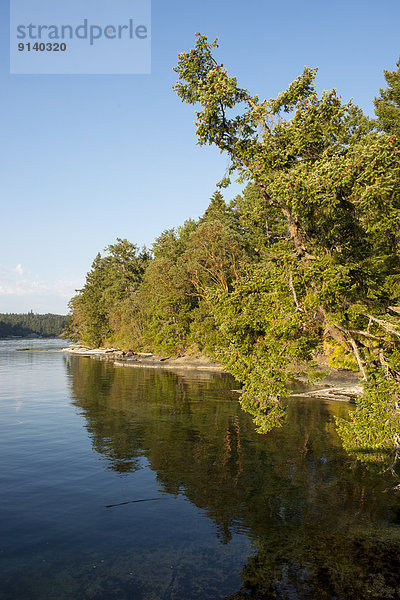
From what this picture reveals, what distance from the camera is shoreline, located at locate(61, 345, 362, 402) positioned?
36.4 meters

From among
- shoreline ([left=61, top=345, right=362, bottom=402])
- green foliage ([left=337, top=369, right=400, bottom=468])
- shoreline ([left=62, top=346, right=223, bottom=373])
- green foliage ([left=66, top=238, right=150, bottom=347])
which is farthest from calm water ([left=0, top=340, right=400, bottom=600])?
green foliage ([left=66, top=238, right=150, bottom=347])

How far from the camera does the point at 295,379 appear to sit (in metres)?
47.6

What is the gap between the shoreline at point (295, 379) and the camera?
36438 mm

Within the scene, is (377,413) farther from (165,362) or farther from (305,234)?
(165,362)

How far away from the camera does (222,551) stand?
1203 centimetres

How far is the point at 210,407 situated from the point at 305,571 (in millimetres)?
22688

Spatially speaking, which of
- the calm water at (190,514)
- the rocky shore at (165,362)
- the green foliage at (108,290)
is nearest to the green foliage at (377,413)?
the calm water at (190,514)

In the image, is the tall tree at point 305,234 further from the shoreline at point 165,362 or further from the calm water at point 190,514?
the shoreline at point 165,362

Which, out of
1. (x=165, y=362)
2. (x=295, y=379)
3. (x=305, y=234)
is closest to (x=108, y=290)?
(x=165, y=362)

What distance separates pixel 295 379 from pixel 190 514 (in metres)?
35.1

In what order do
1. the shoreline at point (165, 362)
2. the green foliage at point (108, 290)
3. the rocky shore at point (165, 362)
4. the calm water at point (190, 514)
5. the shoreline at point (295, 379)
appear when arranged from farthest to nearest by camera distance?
1. the green foliage at point (108, 290)
2. the rocky shore at point (165, 362)
3. the shoreline at point (165, 362)
4. the shoreline at point (295, 379)
5. the calm water at point (190, 514)

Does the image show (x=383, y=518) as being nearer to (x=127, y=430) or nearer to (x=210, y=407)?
(x=127, y=430)

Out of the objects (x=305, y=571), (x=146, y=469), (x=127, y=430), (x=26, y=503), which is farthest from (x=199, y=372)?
(x=305, y=571)

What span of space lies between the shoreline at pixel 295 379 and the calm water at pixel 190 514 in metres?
3.98
